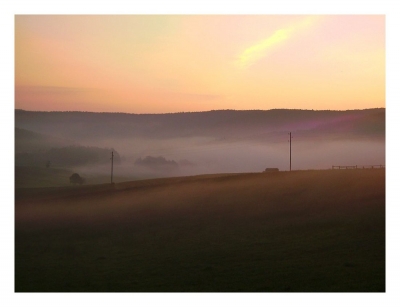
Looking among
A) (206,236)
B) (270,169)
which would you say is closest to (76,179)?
(206,236)

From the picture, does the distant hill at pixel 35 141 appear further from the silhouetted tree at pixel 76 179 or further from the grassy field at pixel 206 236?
the silhouetted tree at pixel 76 179

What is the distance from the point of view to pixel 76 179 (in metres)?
12.2

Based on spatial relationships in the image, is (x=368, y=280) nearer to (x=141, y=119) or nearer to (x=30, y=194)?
(x=141, y=119)

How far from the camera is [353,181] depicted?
11.4 m

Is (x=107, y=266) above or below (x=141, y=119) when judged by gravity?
below

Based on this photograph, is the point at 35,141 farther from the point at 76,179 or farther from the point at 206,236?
the point at 206,236

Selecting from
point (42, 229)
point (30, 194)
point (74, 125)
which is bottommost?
point (42, 229)

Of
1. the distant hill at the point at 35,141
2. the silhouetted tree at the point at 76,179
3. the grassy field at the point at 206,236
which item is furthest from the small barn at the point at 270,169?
the distant hill at the point at 35,141

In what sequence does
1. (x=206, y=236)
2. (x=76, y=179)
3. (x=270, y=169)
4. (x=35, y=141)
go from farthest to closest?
(x=270, y=169) → (x=76, y=179) → (x=35, y=141) → (x=206, y=236)

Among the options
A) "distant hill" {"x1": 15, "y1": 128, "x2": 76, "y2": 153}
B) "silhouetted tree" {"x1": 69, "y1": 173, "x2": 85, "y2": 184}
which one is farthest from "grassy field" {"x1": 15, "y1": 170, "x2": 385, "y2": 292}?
"distant hill" {"x1": 15, "y1": 128, "x2": 76, "y2": 153}

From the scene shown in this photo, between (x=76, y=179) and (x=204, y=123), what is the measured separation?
3.79 metres

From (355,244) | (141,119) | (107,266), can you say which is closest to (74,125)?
(141,119)

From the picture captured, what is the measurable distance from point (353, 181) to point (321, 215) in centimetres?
175

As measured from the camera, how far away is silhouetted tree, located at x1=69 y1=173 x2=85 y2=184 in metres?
12.0
